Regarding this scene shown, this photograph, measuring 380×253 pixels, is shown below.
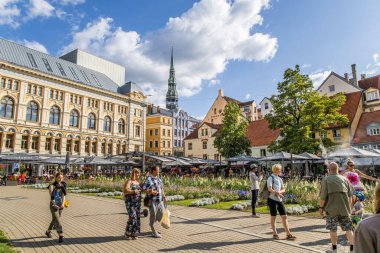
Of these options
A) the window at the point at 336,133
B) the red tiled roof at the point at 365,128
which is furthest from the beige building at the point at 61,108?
the red tiled roof at the point at 365,128

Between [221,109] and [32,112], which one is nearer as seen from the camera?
[32,112]

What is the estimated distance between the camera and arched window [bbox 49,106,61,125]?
52250 millimetres

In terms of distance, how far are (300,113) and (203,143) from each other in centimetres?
3189

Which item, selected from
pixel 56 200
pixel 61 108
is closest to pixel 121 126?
pixel 61 108

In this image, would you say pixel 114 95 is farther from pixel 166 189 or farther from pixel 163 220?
pixel 163 220

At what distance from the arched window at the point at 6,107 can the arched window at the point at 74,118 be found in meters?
11.2

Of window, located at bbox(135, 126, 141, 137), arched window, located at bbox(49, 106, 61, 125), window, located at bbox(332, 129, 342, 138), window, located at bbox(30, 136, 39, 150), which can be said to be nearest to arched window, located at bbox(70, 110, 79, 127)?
arched window, located at bbox(49, 106, 61, 125)

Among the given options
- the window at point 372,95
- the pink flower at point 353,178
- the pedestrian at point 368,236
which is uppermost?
the window at point 372,95

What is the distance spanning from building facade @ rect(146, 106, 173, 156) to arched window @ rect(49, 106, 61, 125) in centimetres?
2846

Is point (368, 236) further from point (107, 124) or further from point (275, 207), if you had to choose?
point (107, 124)

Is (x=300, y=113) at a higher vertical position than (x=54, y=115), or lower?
lower

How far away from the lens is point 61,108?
5350 centimetres

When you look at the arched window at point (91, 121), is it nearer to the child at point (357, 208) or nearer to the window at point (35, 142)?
the window at point (35, 142)

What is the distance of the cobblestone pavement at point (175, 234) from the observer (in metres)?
7.10
